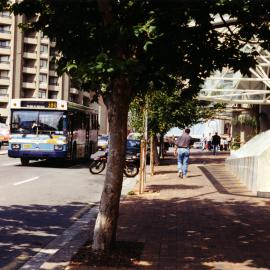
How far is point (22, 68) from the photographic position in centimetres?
8606

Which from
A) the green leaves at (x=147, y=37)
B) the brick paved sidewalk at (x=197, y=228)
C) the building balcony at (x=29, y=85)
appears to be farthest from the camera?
the building balcony at (x=29, y=85)

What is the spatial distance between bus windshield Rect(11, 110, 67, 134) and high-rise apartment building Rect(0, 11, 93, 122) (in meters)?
57.6

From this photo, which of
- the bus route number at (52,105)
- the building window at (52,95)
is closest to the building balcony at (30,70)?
the building window at (52,95)

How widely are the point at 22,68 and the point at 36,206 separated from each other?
77098 millimetres

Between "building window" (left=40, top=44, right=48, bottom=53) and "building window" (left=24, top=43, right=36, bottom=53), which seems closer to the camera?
"building window" (left=24, top=43, right=36, bottom=53)

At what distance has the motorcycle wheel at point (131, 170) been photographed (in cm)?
2069

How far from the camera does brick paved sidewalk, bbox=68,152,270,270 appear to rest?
22.0 feet

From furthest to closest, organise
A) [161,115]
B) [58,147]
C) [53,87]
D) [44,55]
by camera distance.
A: 1. [53,87]
2. [44,55]
3. [161,115]
4. [58,147]

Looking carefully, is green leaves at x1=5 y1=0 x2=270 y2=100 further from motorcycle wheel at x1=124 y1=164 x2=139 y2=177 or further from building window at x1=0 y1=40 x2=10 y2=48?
building window at x1=0 y1=40 x2=10 y2=48

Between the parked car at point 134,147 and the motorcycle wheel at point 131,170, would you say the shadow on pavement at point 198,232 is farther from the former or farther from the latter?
the parked car at point 134,147

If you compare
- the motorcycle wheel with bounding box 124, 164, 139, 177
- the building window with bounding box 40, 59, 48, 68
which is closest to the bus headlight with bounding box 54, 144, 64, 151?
the motorcycle wheel with bounding box 124, 164, 139, 177

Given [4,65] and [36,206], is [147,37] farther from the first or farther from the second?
[4,65]

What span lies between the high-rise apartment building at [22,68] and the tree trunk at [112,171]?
73859 millimetres

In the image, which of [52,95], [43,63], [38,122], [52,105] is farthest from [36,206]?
[52,95]
